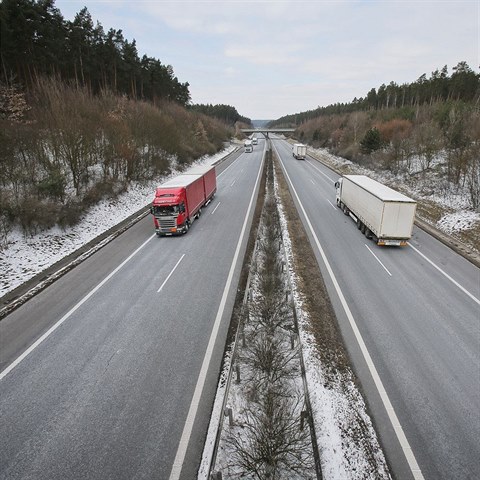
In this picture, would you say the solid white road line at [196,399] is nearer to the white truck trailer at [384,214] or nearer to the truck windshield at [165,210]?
the truck windshield at [165,210]

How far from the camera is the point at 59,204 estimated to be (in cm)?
2111

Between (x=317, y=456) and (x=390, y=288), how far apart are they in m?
9.53

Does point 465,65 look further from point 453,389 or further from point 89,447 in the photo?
point 89,447

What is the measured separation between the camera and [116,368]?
31.6 feet

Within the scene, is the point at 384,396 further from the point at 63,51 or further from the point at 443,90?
the point at 443,90

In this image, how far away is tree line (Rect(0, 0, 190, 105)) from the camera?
2942cm

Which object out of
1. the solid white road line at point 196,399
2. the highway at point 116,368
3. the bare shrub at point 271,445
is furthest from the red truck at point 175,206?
the bare shrub at point 271,445

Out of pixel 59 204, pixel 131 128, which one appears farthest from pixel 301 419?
pixel 131 128

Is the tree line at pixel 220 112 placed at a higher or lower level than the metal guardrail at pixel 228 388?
higher

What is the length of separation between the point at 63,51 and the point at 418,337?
4504cm

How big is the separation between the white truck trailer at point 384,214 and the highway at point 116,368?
8.68m

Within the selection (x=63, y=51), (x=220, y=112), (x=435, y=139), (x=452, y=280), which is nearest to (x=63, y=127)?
(x=63, y=51)

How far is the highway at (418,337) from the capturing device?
7391 mm

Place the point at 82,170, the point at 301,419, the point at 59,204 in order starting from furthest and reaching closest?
1. the point at 82,170
2. the point at 59,204
3. the point at 301,419
